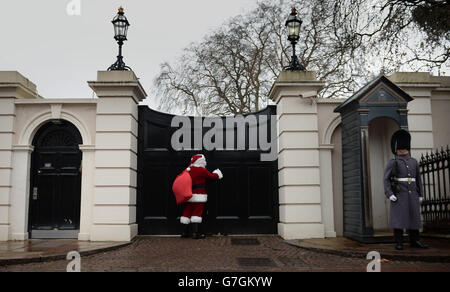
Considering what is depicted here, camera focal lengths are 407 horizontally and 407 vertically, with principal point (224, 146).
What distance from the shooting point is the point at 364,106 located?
8.77 m

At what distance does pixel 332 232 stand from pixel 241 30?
18480 millimetres

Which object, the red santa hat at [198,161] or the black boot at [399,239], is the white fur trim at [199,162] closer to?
the red santa hat at [198,161]

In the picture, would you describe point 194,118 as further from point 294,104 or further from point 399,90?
point 399,90

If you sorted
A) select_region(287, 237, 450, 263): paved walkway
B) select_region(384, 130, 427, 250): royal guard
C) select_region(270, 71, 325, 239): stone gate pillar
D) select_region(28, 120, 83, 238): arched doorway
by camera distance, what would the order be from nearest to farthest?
select_region(287, 237, 450, 263): paved walkway, select_region(384, 130, 427, 250): royal guard, select_region(270, 71, 325, 239): stone gate pillar, select_region(28, 120, 83, 238): arched doorway

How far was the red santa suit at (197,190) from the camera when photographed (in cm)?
977

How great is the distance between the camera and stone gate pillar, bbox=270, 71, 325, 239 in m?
9.56

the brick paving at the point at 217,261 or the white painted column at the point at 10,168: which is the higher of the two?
the white painted column at the point at 10,168

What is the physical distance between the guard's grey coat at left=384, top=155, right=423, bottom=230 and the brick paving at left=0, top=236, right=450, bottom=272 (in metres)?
1.15

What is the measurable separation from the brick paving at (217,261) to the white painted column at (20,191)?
295 centimetres

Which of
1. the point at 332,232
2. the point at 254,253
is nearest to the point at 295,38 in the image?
the point at 332,232

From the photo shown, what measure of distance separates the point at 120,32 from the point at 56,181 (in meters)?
4.03

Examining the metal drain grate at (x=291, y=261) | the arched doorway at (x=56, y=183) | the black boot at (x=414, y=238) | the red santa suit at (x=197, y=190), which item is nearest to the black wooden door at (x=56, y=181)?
the arched doorway at (x=56, y=183)

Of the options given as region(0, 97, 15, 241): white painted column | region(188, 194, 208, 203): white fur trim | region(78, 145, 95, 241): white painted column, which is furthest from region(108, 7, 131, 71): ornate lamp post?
region(188, 194, 208, 203): white fur trim

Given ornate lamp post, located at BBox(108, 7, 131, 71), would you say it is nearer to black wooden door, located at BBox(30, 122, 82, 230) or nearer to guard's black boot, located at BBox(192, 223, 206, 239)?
black wooden door, located at BBox(30, 122, 82, 230)
